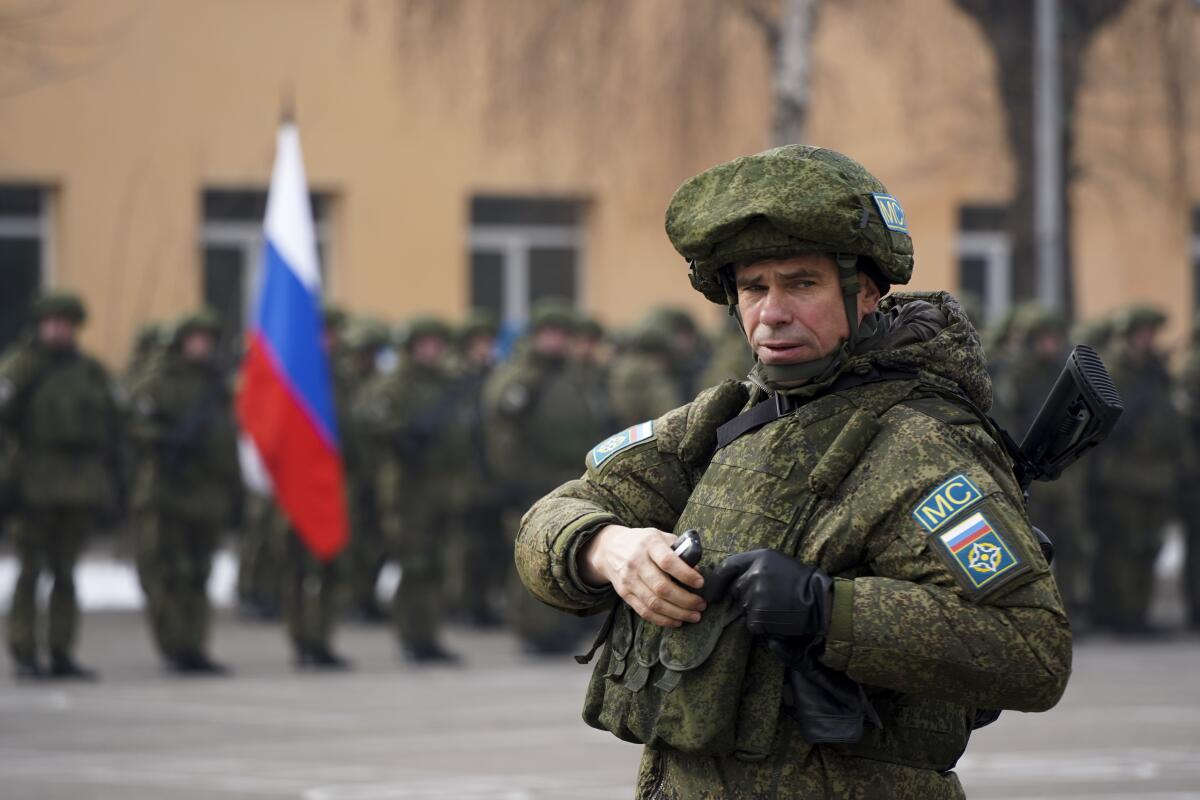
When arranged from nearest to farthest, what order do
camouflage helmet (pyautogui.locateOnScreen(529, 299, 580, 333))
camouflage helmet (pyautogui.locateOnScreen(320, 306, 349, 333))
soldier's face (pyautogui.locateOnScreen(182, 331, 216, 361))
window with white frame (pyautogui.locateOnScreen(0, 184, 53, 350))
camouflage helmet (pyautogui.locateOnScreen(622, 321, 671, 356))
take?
1. soldier's face (pyautogui.locateOnScreen(182, 331, 216, 361))
2. camouflage helmet (pyautogui.locateOnScreen(529, 299, 580, 333))
3. camouflage helmet (pyautogui.locateOnScreen(622, 321, 671, 356))
4. camouflage helmet (pyautogui.locateOnScreen(320, 306, 349, 333))
5. window with white frame (pyautogui.locateOnScreen(0, 184, 53, 350))

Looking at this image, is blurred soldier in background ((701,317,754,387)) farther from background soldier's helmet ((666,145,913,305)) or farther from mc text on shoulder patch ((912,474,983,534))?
mc text on shoulder patch ((912,474,983,534))

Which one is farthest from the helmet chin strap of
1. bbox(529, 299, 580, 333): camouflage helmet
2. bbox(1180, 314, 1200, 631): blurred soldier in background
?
bbox(1180, 314, 1200, 631): blurred soldier in background

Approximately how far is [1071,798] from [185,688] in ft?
18.5

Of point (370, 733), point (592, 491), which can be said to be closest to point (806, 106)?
point (370, 733)

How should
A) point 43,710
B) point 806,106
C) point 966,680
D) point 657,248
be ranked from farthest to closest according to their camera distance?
point 657,248 < point 806,106 < point 43,710 < point 966,680

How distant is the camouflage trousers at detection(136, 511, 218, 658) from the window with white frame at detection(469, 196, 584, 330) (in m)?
10.7

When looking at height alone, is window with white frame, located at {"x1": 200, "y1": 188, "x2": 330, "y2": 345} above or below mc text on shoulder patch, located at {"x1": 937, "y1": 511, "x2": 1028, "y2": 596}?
above

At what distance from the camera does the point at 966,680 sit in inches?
116

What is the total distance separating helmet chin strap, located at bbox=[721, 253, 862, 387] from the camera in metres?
3.22

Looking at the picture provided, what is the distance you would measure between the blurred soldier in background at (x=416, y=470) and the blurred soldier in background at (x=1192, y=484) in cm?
522

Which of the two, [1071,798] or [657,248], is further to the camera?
[657,248]

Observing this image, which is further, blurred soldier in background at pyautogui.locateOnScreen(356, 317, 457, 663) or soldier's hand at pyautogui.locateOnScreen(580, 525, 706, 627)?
blurred soldier in background at pyautogui.locateOnScreen(356, 317, 457, 663)

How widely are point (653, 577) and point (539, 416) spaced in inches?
422

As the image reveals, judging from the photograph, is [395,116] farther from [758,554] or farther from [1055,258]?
[758,554]
